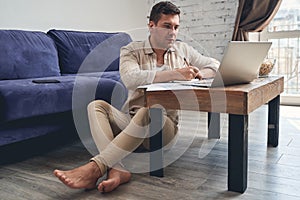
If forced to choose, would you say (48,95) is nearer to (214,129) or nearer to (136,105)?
(136,105)

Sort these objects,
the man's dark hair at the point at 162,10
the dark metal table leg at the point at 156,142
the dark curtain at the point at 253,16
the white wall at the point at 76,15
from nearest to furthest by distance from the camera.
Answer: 1. the dark metal table leg at the point at 156,142
2. the man's dark hair at the point at 162,10
3. the white wall at the point at 76,15
4. the dark curtain at the point at 253,16

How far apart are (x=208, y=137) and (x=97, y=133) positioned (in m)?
0.95

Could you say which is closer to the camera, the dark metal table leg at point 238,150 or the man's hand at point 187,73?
the dark metal table leg at point 238,150

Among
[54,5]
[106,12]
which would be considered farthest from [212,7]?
[54,5]

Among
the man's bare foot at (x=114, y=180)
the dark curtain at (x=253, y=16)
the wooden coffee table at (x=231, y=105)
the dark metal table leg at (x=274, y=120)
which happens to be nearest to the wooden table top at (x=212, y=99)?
the wooden coffee table at (x=231, y=105)

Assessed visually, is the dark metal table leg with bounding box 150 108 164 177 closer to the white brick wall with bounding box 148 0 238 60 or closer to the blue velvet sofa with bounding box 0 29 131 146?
the blue velvet sofa with bounding box 0 29 131 146

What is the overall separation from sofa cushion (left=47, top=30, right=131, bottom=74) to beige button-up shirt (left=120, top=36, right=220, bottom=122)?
3.60 ft

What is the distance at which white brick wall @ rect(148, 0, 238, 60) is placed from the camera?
12.1 feet

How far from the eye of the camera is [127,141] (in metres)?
1.46

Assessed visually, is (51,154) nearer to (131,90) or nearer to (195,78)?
(131,90)

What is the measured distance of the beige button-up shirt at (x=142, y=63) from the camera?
61.1 inches

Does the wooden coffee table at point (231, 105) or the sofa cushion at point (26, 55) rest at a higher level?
the sofa cushion at point (26, 55)

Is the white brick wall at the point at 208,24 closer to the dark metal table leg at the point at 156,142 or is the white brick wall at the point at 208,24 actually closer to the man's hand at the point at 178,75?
the man's hand at the point at 178,75

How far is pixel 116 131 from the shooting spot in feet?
5.30
